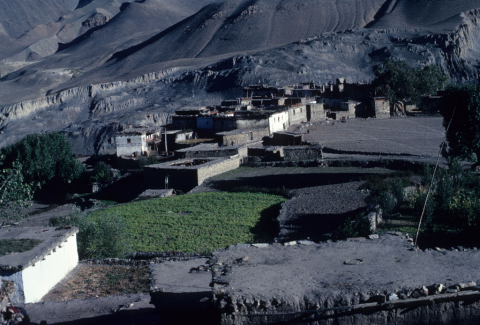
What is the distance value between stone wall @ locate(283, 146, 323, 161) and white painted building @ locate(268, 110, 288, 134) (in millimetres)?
6553

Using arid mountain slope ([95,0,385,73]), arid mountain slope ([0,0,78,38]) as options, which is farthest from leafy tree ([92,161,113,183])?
arid mountain slope ([0,0,78,38])

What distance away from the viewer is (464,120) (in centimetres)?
1672

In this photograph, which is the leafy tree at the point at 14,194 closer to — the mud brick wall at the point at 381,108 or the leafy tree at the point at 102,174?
the leafy tree at the point at 102,174

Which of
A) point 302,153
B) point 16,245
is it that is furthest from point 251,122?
point 16,245

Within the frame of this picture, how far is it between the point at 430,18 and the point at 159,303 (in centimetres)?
7954

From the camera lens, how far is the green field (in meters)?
14.5

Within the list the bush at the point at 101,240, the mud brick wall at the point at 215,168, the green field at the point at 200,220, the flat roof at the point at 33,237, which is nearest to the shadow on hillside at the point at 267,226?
the green field at the point at 200,220

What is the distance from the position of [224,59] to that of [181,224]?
53.2 meters

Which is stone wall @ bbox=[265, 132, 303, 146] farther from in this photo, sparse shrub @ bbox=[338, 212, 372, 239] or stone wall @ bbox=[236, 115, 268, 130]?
sparse shrub @ bbox=[338, 212, 372, 239]

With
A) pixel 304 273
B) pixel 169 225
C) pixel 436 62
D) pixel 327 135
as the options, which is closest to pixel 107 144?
pixel 327 135

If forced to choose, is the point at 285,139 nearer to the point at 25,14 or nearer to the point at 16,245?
the point at 16,245

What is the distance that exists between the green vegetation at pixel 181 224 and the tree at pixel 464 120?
5670 mm

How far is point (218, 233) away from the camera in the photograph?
15.2 metres

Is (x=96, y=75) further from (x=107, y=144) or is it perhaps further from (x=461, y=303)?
(x=461, y=303)
